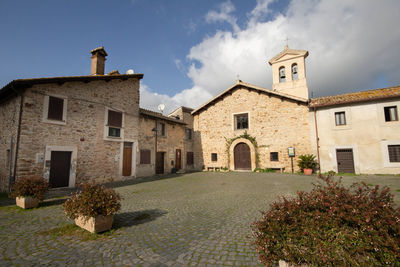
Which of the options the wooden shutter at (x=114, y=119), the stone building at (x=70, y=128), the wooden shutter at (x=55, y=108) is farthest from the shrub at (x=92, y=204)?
the wooden shutter at (x=114, y=119)

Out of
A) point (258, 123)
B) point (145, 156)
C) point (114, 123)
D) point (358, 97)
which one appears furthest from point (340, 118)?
point (114, 123)

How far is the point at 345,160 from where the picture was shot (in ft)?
46.5

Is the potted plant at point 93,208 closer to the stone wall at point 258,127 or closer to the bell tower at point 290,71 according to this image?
the stone wall at point 258,127

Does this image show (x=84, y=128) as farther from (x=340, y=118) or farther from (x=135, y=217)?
(x=340, y=118)

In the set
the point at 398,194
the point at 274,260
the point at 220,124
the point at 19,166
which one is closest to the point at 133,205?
the point at 274,260

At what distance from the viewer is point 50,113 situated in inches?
384

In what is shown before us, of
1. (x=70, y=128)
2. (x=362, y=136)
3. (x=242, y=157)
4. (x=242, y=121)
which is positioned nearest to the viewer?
(x=70, y=128)

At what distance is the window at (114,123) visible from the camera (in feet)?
41.0

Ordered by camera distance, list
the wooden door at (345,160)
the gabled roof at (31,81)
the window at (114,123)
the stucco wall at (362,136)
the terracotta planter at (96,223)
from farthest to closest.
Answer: the wooden door at (345,160)
the stucco wall at (362,136)
the window at (114,123)
the gabled roof at (31,81)
the terracotta planter at (96,223)

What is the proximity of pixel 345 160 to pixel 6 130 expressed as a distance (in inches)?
857

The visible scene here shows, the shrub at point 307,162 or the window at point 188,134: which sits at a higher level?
A: the window at point 188,134

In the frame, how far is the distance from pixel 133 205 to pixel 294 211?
218 inches

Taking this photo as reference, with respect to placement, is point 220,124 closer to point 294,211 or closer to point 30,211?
point 30,211

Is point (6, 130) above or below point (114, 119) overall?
below
